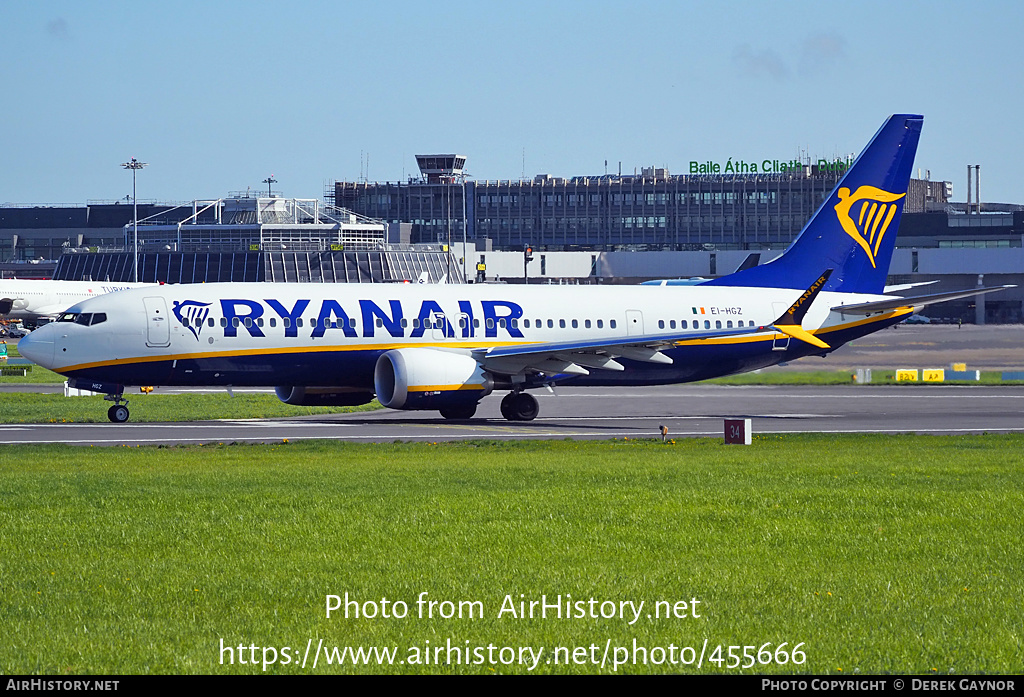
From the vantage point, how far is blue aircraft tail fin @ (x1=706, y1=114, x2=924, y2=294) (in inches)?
1896

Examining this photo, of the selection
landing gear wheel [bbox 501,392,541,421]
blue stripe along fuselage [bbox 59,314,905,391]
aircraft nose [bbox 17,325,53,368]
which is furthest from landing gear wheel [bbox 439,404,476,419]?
aircraft nose [bbox 17,325,53,368]

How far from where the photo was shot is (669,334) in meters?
45.9

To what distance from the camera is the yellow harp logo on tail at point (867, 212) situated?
48.3m

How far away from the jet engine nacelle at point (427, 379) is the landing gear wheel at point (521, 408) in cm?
199

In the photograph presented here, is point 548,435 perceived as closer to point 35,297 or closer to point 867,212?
point 867,212

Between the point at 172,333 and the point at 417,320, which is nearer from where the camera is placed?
the point at 172,333

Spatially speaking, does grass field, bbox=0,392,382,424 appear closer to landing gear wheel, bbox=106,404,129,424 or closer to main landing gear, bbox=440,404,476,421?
landing gear wheel, bbox=106,404,129,424

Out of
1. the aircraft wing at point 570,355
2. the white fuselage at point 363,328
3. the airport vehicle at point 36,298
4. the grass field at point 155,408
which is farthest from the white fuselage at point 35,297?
the aircraft wing at point 570,355

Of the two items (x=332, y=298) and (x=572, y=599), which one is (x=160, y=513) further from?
(x=332, y=298)

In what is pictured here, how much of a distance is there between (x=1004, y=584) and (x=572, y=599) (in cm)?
474

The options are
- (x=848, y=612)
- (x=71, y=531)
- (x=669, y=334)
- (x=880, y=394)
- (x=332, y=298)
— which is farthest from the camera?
(x=880, y=394)

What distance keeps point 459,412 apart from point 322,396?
461cm

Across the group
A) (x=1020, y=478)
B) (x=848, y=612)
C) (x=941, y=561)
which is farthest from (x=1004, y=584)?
(x=1020, y=478)

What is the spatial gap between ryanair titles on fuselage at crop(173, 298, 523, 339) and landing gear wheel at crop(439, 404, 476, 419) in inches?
94.0
